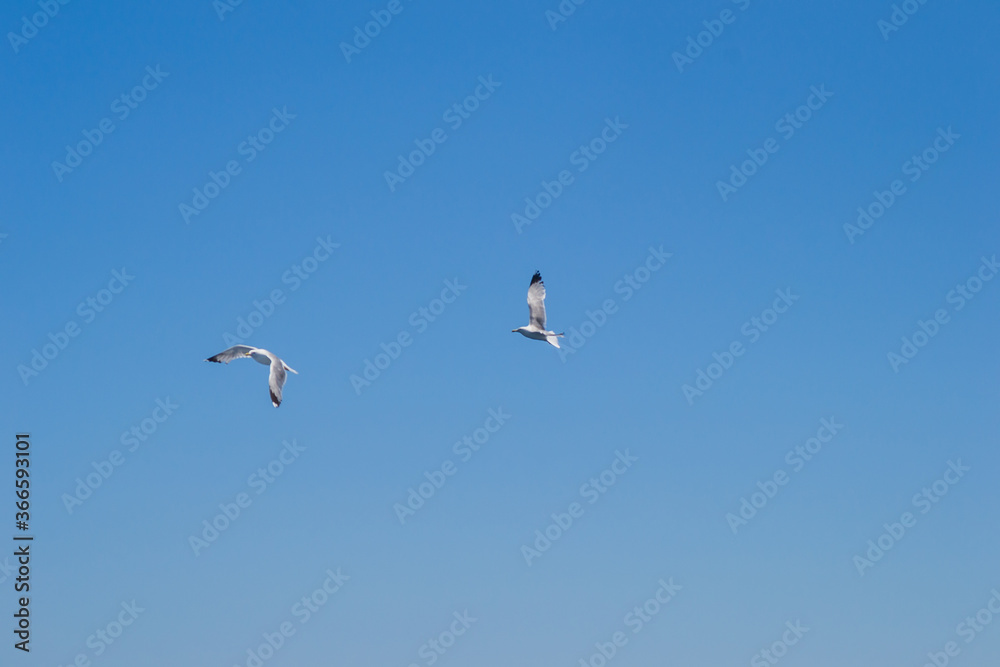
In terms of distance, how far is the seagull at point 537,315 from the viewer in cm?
5086

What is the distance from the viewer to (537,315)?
173ft

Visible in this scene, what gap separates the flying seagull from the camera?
40.0m

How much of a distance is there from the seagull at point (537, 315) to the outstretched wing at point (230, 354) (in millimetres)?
14912

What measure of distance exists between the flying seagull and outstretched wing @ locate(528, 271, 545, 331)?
1556 centimetres

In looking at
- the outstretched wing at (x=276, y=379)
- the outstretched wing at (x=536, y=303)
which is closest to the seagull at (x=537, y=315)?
the outstretched wing at (x=536, y=303)

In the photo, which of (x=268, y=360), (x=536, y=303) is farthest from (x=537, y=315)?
(x=268, y=360)

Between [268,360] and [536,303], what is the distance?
16747 mm

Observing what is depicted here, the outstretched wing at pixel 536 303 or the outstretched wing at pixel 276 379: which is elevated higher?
the outstretched wing at pixel 536 303

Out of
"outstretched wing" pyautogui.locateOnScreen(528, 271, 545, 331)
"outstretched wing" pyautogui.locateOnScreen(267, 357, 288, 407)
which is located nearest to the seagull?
"outstretched wing" pyautogui.locateOnScreen(528, 271, 545, 331)

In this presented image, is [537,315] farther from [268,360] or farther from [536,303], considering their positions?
[268,360]

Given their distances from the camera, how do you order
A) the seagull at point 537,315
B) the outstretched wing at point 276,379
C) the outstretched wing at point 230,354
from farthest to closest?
→ the seagull at point 537,315, the outstretched wing at point 230,354, the outstretched wing at point 276,379

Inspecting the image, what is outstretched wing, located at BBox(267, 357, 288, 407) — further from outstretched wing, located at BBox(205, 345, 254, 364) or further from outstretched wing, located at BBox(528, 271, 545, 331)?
outstretched wing, located at BBox(528, 271, 545, 331)

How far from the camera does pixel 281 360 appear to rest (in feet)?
138

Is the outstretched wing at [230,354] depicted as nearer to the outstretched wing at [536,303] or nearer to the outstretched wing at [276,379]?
the outstretched wing at [276,379]
